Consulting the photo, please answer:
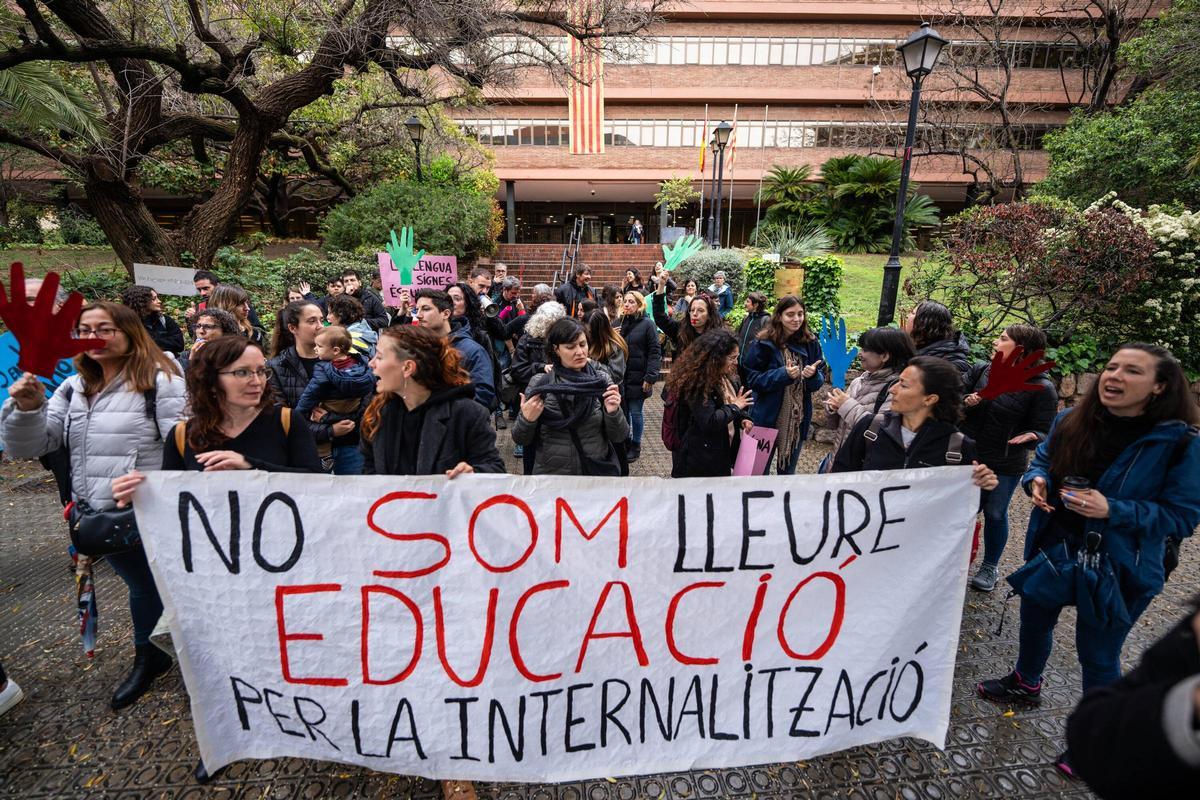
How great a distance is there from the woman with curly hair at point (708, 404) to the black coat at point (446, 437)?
51.4 inches

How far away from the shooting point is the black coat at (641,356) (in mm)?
5691

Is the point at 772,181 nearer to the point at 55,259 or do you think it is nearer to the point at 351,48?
the point at 351,48

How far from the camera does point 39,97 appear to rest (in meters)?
7.66

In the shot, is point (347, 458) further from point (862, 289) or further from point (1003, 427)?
point (862, 289)

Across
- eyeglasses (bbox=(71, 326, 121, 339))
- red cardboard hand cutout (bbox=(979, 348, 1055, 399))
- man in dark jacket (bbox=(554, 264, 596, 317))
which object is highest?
man in dark jacket (bbox=(554, 264, 596, 317))

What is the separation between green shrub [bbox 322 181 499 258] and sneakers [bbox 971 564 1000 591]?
46.1 ft

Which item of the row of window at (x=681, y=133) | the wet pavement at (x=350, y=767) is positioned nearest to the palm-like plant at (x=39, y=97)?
Result: the wet pavement at (x=350, y=767)

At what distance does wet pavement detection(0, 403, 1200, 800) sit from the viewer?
2256 mm

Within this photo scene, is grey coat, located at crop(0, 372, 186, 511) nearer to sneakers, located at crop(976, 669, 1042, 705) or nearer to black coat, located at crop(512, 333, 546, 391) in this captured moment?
black coat, located at crop(512, 333, 546, 391)

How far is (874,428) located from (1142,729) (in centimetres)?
201

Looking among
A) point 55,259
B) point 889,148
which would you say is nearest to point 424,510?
point 55,259

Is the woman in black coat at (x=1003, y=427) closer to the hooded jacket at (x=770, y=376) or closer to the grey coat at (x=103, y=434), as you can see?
the hooded jacket at (x=770, y=376)

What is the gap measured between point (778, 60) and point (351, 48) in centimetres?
2765

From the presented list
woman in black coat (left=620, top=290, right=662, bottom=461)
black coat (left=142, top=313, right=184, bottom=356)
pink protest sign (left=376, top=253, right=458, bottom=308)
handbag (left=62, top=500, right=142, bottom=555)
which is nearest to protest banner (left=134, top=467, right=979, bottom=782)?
handbag (left=62, top=500, right=142, bottom=555)
